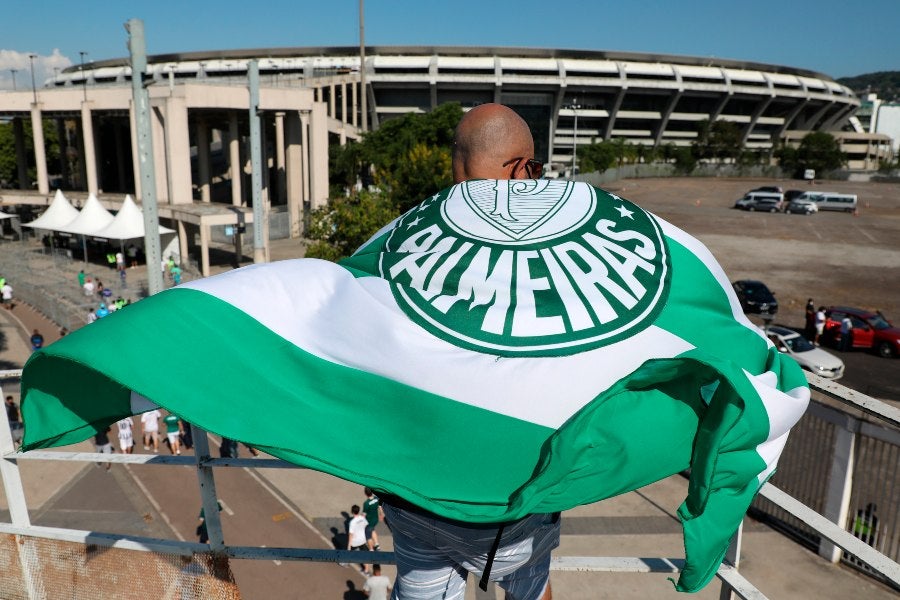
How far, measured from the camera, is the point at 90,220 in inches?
1235

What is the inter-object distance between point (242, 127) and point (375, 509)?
163ft

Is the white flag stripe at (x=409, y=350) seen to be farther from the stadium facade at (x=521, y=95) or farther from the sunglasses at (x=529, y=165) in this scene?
the stadium facade at (x=521, y=95)

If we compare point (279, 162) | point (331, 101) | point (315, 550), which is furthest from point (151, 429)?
point (331, 101)

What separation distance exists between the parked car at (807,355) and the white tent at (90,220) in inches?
1078

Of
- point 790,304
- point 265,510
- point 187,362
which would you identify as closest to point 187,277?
point 265,510

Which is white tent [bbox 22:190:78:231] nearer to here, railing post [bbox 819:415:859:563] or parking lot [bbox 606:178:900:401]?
parking lot [bbox 606:178:900:401]

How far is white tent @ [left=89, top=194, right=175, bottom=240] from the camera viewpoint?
29641 millimetres

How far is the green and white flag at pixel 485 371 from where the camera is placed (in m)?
2.27

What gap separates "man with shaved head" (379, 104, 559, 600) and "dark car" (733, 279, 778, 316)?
2294 centimetres

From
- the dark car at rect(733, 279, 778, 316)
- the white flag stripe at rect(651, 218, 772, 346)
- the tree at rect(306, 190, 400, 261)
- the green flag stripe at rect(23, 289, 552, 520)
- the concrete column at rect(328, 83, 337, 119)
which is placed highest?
the concrete column at rect(328, 83, 337, 119)

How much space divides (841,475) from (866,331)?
1442 centimetres

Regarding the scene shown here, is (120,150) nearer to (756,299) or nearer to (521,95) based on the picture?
(756,299)

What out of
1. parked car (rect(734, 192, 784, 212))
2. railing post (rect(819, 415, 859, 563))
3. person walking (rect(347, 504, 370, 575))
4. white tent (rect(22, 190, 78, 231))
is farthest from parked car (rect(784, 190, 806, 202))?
person walking (rect(347, 504, 370, 575))

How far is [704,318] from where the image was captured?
2613mm
